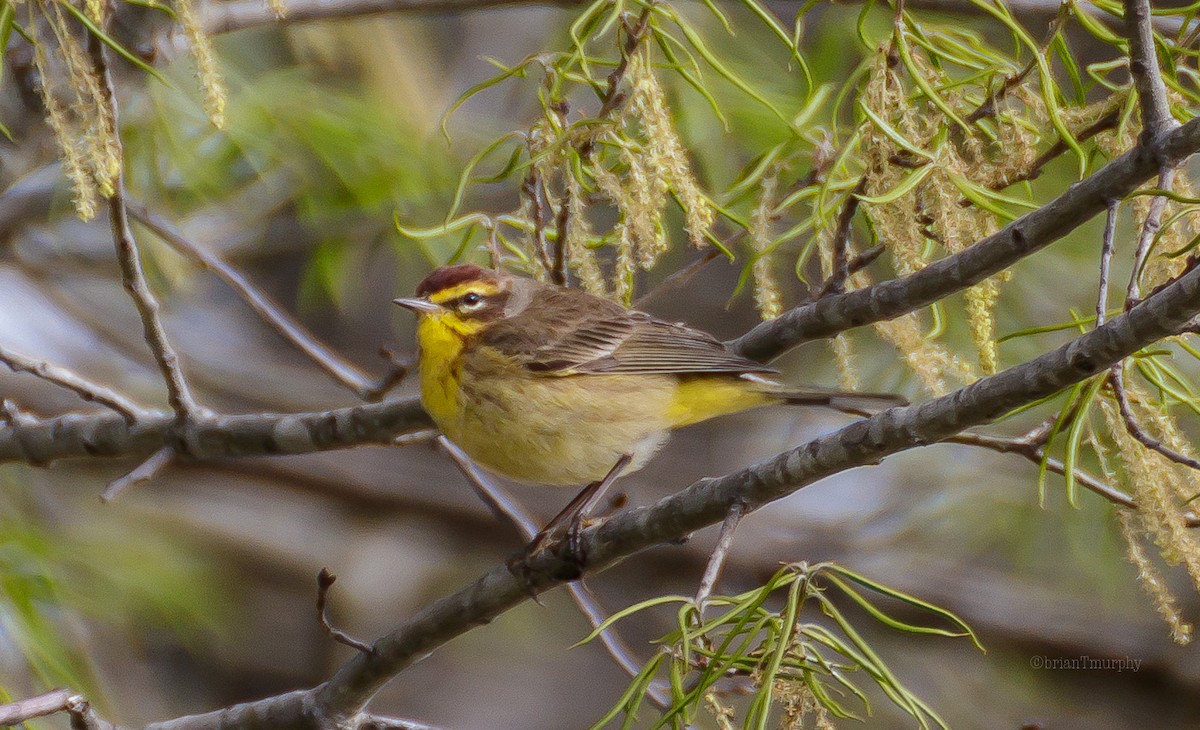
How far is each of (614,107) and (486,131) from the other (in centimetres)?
298

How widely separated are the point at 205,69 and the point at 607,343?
2.25 meters

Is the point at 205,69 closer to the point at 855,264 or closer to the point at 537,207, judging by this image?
the point at 537,207

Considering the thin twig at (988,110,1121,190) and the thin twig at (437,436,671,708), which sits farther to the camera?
the thin twig at (437,436,671,708)

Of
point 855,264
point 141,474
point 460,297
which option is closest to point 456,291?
point 460,297

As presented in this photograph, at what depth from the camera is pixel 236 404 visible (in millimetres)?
6797

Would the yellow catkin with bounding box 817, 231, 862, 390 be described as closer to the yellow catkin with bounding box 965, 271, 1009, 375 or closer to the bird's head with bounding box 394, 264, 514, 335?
the yellow catkin with bounding box 965, 271, 1009, 375

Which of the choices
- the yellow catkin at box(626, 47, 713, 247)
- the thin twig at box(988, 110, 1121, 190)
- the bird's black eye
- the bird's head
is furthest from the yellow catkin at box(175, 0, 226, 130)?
the bird's black eye

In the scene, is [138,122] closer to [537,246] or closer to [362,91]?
[362,91]

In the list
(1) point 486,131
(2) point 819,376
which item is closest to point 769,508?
(2) point 819,376

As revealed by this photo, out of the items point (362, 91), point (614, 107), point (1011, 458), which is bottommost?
point (614, 107)

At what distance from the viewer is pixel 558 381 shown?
405 cm

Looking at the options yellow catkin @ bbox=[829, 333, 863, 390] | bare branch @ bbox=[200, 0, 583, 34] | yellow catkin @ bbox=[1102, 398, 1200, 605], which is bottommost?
yellow catkin @ bbox=[1102, 398, 1200, 605]

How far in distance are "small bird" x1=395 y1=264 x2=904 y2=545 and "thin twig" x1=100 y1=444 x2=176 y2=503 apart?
2.48 ft

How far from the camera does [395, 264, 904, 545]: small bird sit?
12.4 feet
